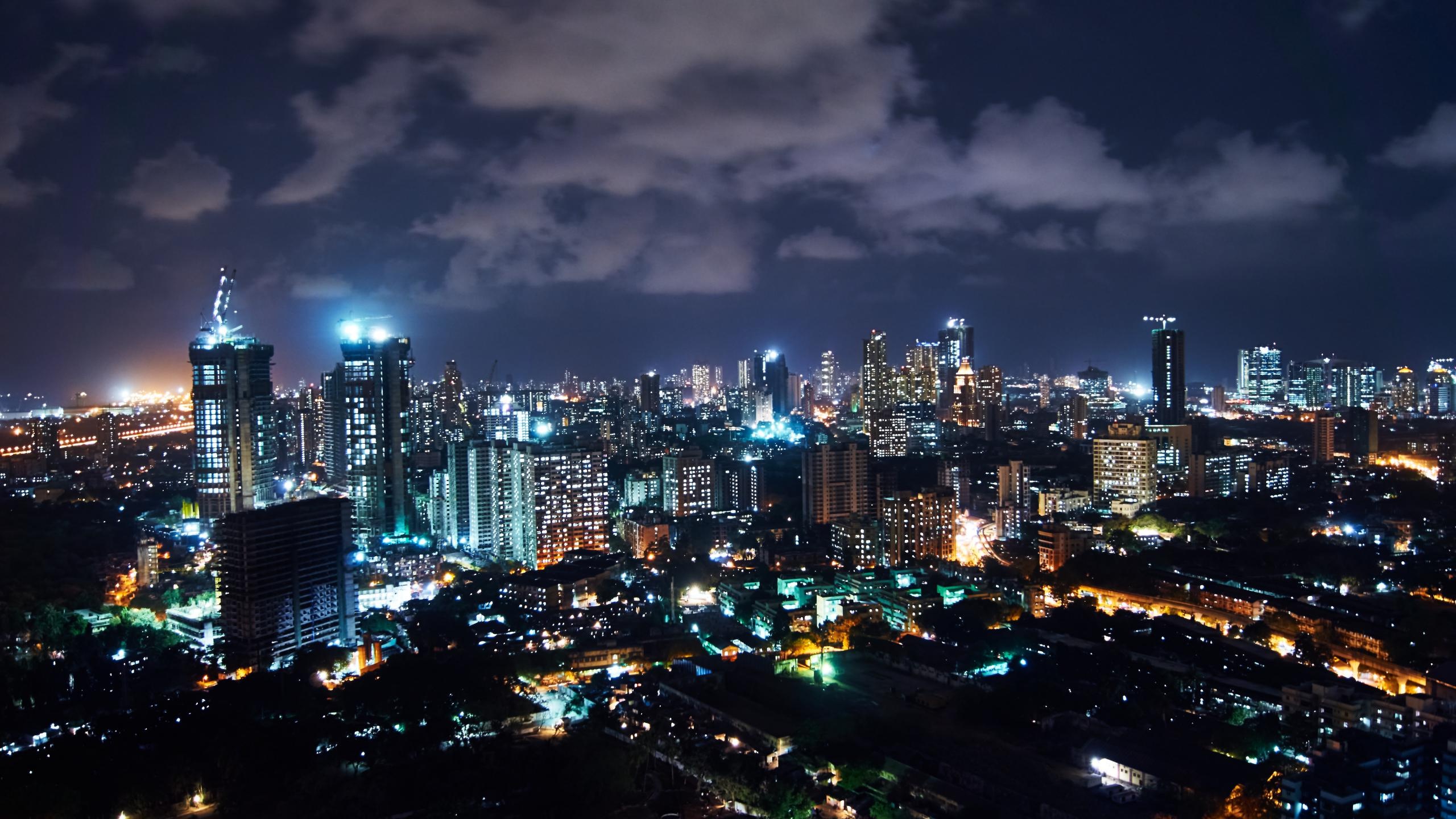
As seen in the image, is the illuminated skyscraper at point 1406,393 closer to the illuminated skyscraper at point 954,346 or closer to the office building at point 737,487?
the illuminated skyscraper at point 954,346

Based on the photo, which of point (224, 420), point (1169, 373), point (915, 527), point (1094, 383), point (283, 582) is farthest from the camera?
point (1094, 383)

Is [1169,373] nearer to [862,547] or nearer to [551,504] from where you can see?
[862,547]

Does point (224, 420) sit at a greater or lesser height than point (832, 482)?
greater

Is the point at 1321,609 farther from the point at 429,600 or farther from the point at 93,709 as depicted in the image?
the point at 93,709

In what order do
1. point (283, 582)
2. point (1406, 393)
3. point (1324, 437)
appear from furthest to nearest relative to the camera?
point (1406, 393) → point (1324, 437) → point (283, 582)

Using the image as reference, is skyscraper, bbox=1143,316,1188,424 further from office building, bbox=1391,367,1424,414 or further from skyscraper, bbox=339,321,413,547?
skyscraper, bbox=339,321,413,547

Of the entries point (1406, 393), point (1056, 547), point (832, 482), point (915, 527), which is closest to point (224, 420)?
point (832, 482)

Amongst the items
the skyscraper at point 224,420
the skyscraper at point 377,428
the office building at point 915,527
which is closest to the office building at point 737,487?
the office building at point 915,527

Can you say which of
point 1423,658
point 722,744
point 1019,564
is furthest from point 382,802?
point 1019,564
